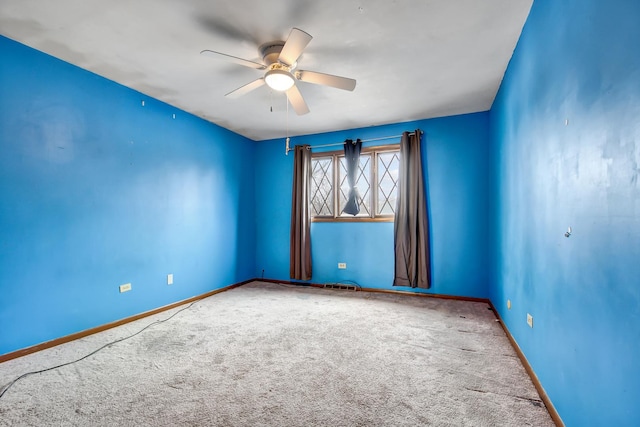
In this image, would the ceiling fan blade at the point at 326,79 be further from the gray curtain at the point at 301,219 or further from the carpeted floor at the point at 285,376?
the gray curtain at the point at 301,219

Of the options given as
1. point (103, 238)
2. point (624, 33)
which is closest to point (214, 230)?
point (103, 238)

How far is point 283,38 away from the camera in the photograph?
2.23 m

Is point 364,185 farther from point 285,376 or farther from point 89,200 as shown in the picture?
point 89,200

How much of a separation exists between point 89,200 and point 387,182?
3.56 m

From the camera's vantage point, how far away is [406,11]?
1956 mm

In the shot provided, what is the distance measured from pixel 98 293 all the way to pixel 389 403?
281 cm

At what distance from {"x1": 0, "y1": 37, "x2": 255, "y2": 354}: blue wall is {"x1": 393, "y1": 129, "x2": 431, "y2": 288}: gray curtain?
270cm

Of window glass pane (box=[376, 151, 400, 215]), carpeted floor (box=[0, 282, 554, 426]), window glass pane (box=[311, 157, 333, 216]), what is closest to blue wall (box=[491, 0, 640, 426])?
carpeted floor (box=[0, 282, 554, 426])

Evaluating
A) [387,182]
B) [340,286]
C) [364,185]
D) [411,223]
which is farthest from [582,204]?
[340,286]

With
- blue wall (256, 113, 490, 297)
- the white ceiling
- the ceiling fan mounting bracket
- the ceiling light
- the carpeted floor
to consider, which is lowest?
the carpeted floor

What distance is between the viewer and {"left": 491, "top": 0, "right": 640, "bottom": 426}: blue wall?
94 centimetres

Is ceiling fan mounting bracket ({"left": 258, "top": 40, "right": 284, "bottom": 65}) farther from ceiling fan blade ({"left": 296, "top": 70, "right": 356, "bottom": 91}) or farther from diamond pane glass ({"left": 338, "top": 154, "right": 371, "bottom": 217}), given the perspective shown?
diamond pane glass ({"left": 338, "top": 154, "right": 371, "bottom": 217})

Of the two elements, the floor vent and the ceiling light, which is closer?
the ceiling light

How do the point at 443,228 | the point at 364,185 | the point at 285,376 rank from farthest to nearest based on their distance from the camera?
the point at 364,185, the point at 443,228, the point at 285,376
